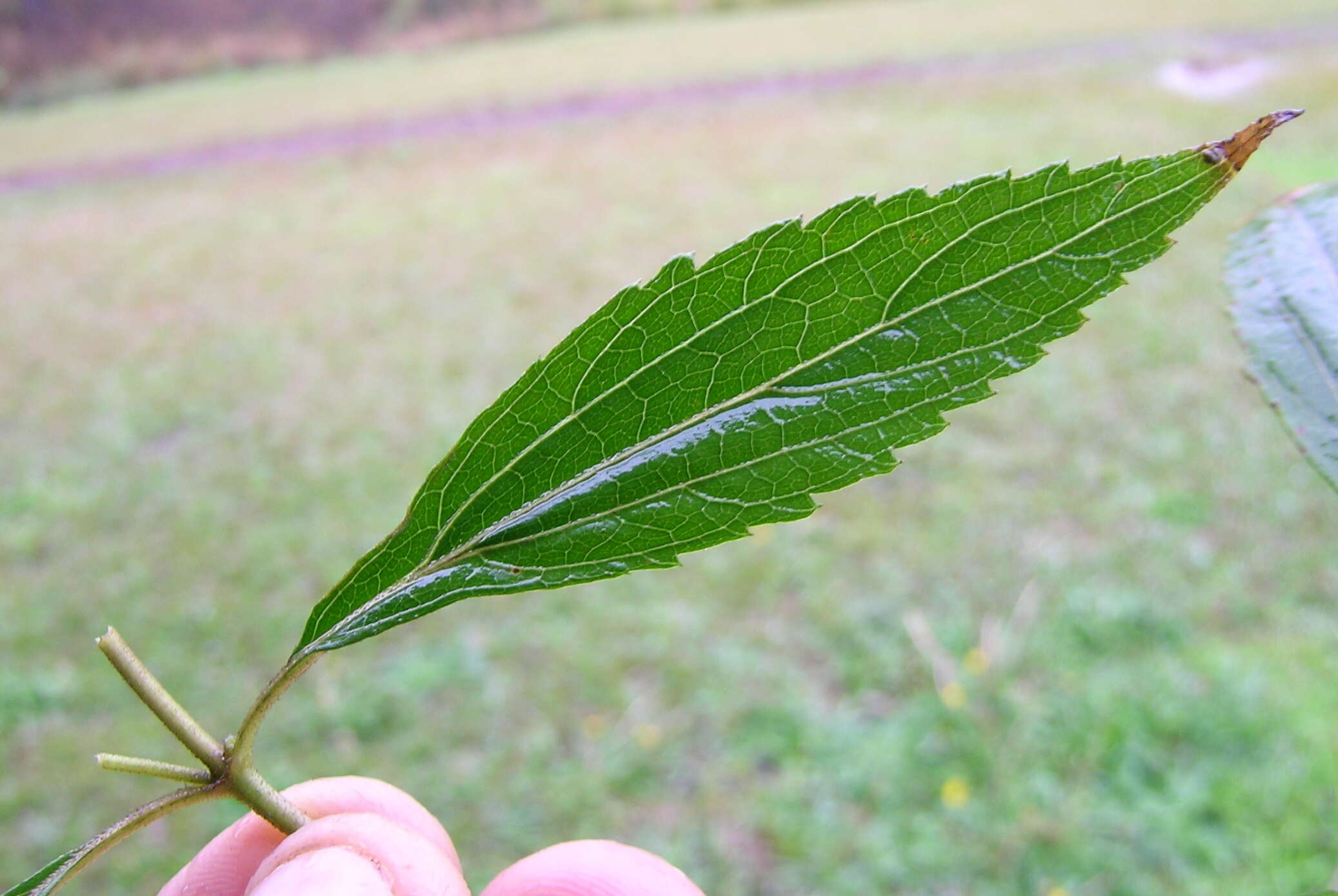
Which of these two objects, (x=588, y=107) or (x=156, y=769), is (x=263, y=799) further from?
(x=588, y=107)

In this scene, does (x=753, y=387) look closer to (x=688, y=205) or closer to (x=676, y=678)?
(x=676, y=678)

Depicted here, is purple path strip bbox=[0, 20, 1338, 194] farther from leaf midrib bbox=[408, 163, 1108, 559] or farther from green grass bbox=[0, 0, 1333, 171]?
leaf midrib bbox=[408, 163, 1108, 559]

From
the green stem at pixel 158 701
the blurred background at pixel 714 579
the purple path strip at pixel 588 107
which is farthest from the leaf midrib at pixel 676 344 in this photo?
the purple path strip at pixel 588 107

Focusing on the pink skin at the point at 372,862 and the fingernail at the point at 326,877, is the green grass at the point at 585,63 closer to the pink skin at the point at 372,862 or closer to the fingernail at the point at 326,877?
the pink skin at the point at 372,862

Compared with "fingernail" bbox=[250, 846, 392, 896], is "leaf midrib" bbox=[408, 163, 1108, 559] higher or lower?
higher

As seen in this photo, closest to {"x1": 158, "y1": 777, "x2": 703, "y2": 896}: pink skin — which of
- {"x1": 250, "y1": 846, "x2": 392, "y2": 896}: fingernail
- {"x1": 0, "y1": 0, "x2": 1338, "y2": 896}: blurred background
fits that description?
{"x1": 250, "y1": 846, "x2": 392, "y2": 896}: fingernail

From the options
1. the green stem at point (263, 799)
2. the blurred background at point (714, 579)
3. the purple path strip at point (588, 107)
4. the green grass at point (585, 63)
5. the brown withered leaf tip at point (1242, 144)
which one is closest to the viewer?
the brown withered leaf tip at point (1242, 144)
